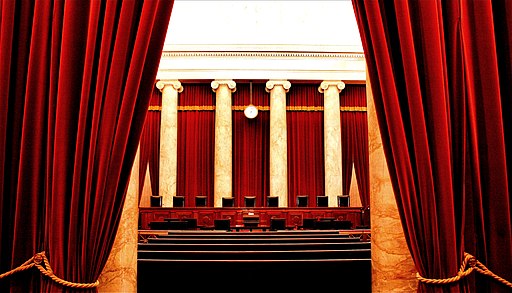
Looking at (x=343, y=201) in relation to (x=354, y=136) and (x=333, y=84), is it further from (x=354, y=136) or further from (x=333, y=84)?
(x=333, y=84)

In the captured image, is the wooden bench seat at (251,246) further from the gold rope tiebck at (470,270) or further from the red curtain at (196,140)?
the red curtain at (196,140)

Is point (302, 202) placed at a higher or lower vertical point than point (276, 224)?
higher

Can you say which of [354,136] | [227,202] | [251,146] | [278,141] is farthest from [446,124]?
[354,136]

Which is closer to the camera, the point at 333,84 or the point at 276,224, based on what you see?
the point at 276,224

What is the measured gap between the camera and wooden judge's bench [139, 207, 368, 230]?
427 inches

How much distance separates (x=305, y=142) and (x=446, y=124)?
1154 cm

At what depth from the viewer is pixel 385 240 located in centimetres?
268

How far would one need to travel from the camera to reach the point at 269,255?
12.0ft

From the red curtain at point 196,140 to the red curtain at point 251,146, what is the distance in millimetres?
774

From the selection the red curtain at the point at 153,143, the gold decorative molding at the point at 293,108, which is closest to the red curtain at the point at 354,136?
the gold decorative molding at the point at 293,108

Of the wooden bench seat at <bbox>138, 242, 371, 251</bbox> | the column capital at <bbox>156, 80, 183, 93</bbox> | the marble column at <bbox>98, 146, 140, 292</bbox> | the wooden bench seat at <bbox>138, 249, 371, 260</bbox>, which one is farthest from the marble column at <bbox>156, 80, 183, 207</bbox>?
the marble column at <bbox>98, 146, 140, 292</bbox>

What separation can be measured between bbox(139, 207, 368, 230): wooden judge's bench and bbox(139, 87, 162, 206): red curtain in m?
2.53

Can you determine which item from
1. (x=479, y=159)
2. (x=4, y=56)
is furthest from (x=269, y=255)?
(x=4, y=56)

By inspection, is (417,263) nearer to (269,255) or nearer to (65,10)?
(269,255)
